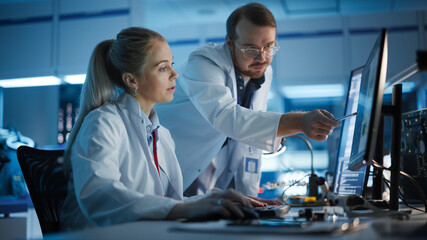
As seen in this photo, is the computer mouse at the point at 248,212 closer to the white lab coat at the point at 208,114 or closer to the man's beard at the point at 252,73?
the white lab coat at the point at 208,114

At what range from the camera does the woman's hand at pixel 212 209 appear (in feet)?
2.88

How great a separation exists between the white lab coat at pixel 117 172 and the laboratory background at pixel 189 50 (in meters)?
1.35

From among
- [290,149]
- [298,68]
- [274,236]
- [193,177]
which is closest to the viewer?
[274,236]

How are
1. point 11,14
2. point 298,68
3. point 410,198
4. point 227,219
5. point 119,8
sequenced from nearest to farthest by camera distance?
point 227,219
point 410,198
point 119,8
point 11,14
point 298,68

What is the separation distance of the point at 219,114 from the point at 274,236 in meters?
1.00

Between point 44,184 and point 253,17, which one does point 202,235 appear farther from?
point 253,17

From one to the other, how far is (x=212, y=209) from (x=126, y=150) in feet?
1.52

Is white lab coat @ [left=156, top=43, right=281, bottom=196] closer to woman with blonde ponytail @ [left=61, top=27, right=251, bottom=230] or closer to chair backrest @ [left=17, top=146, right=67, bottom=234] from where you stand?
woman with blonde ponytail @ [left=61, top=27, right=251, bottom=230]

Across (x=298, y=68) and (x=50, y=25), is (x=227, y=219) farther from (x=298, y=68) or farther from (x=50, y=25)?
(x=298, y=68)

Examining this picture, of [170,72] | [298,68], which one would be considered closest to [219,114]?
[170,72]

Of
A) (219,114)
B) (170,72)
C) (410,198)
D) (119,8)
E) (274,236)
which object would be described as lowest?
(410,198)

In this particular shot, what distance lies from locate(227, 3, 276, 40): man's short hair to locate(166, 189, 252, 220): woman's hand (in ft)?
3.49

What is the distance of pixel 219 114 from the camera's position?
1633mm

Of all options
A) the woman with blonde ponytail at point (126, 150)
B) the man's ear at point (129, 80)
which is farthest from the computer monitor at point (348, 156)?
the man's ear at point (129, 80)
